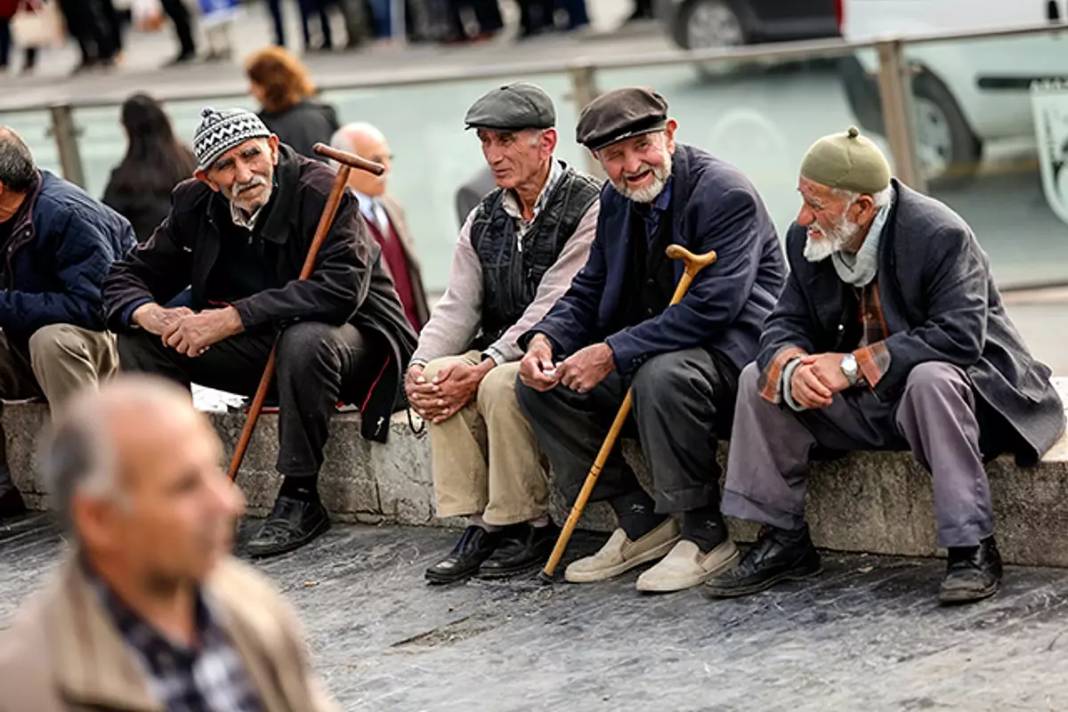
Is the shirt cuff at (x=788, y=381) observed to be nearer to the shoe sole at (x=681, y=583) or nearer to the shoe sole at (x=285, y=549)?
the shoe sole at (x=681, y=583)

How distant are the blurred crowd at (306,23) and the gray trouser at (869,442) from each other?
51.5 feet

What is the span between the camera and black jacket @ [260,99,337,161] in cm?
1023

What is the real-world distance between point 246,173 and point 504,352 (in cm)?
103

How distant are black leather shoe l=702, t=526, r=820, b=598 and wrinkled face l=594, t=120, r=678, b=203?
3.37 ft

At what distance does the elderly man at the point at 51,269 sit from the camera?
7.68 meters

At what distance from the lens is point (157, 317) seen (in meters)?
7.25

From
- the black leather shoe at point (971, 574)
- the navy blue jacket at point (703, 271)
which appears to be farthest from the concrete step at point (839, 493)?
the navy blue jacket at point (703, 271)

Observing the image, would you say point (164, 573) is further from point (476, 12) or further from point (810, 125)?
point (476, 12)

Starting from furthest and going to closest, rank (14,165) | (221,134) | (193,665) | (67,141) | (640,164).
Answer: (67,141) < (14,165) < (221,134) < (640,164) < (193,665)

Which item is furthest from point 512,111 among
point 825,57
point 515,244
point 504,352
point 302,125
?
point 825,57

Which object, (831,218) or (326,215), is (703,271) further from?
(326,215)

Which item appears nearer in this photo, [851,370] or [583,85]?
[851,370]

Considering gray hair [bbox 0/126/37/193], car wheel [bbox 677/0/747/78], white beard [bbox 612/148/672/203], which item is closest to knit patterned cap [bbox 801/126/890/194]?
white beard [bbox 612/148/672/203]

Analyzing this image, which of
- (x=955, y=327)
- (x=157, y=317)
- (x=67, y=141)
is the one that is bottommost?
(x=955, y=327)
